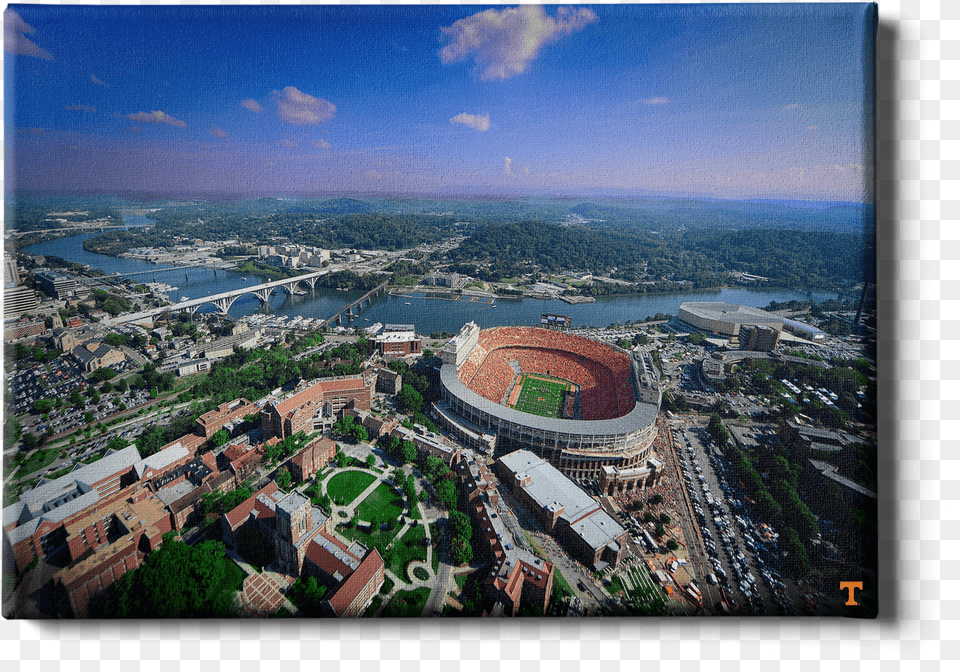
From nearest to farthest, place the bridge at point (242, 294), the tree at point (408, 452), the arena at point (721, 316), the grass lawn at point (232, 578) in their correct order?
1. the grass lawn at point (232, 578)
2. the tree at point (408, 452)
3. the arena at point (721, 316)
4. the bridge at point (242, 294)

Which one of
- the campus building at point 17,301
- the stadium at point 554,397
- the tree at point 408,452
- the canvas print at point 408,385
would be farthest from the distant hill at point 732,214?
the campus building at point 17,301

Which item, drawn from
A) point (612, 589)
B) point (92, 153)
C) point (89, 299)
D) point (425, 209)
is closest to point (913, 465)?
point (612, 589)

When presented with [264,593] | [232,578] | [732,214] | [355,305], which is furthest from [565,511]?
[355,305]

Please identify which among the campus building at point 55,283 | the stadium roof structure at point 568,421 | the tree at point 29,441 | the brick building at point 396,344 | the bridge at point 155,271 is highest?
the bridge at point 155,271

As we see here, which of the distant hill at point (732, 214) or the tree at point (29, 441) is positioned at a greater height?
the distant hill at point (732, 214)

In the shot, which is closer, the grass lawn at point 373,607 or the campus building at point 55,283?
the grass lawn at point 373,607

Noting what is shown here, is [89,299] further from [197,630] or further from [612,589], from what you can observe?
[612,589]

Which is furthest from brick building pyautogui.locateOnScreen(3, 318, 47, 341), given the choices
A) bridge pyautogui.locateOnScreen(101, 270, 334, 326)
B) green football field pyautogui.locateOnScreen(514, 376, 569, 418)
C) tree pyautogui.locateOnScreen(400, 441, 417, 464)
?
green football field pyautogui.locateOnScreen(514, 376, 569, 418)

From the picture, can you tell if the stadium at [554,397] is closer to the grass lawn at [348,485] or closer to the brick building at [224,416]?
the grass lawn at [348,485]
